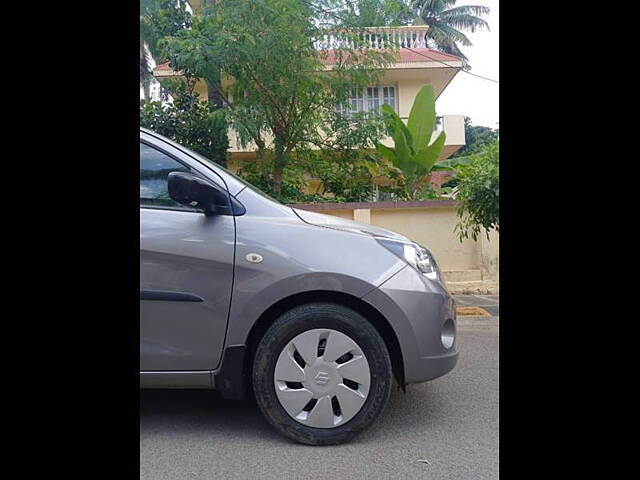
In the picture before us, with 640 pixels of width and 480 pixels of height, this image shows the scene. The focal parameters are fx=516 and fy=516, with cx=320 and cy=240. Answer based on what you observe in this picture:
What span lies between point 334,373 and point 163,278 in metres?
0.96

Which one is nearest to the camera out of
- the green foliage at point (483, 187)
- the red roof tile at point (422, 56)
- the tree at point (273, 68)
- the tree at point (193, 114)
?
the green foliage at point (483, 187)

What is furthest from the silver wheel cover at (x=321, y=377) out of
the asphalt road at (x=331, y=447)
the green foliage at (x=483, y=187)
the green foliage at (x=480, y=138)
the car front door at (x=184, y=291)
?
the green foliage at (x=483, y=187)

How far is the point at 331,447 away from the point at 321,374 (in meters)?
0.38

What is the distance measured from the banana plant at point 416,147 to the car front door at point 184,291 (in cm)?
646

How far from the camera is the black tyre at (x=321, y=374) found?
2551 mm

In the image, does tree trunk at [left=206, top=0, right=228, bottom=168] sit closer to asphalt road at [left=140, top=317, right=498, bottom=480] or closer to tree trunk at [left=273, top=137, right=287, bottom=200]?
tree trunk at [left=273, top=137, right=287, bottom=200]

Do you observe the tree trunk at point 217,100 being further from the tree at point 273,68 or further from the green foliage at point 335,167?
the green foliage at point 335,167

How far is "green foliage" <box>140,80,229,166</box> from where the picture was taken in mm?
7738

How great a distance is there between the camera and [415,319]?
8.59 ft

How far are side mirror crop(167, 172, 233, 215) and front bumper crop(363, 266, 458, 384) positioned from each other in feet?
2.85
